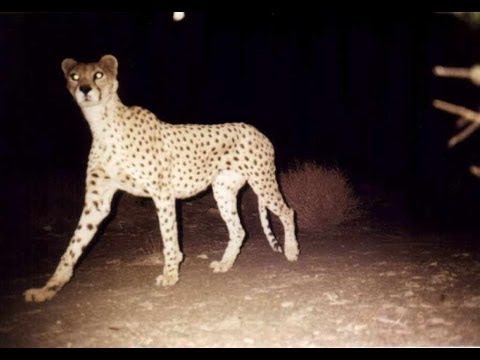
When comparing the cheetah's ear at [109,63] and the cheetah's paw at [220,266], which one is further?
the cheetah's paw at [220,266]

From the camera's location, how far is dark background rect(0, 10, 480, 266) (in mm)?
9398

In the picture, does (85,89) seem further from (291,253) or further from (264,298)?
(291,253)

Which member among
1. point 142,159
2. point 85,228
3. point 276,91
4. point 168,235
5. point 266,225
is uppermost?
point 276,91

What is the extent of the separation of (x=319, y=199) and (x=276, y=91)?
1318 cm

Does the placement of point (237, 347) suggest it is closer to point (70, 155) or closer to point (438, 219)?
point (438, 219)

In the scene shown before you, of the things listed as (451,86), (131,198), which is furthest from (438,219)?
(451,86)

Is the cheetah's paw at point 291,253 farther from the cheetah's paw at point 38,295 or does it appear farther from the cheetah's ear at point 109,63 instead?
the cheetah's ear at point 109,63

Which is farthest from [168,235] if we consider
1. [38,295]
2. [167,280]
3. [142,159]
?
[38,295]

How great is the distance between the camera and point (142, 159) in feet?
13.6

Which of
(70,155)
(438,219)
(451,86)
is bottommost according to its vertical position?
(438,219)

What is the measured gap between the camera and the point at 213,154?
4594mm

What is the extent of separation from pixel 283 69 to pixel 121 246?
15.5 metres

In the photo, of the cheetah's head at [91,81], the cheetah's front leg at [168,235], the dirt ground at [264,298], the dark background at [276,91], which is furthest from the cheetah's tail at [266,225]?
the dark background at [276,91]

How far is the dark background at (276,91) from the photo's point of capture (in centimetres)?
940
